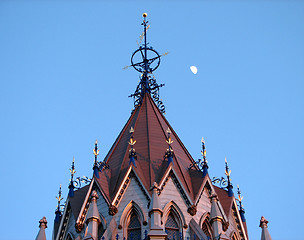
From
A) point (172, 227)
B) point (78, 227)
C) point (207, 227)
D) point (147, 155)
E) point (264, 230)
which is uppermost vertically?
point (147, 155)

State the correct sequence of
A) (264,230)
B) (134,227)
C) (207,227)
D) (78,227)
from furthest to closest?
(207,227) < (78,227) < (134,227) < (264,230)

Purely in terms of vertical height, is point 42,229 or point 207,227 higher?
point 207,227

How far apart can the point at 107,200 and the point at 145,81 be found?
13.0m

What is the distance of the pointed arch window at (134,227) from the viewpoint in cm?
3247

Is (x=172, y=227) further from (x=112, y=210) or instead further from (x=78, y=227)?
(x=78, y=227)

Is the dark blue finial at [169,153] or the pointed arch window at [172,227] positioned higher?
the dark blue finial at [169,153]

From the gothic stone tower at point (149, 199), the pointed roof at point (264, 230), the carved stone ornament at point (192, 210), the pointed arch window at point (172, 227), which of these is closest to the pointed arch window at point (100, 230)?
the gothic stone tower at point (149, 199)

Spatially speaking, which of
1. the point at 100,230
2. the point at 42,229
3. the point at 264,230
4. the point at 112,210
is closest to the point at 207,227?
the point at 264,230

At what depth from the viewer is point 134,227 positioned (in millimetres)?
32906

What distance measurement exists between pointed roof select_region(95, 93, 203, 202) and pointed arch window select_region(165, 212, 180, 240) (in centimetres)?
165

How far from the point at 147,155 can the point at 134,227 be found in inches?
194

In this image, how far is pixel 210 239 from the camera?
106 ft

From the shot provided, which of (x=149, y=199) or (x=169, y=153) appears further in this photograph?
(x=169, y=153)

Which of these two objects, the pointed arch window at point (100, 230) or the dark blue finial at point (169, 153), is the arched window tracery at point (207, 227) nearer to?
the dark blue finial at point (169, 153)
